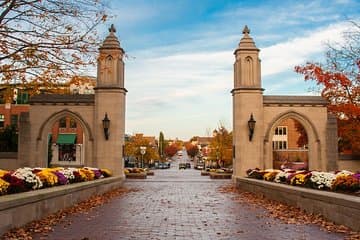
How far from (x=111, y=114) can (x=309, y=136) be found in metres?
12.1

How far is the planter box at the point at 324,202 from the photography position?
891 cm

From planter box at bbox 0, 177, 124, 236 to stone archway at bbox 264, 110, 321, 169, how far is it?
13.2 metres

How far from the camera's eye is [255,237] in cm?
841

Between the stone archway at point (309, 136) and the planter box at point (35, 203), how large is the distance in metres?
A: 13.2

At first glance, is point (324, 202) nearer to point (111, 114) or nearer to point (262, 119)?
point (262, 119)

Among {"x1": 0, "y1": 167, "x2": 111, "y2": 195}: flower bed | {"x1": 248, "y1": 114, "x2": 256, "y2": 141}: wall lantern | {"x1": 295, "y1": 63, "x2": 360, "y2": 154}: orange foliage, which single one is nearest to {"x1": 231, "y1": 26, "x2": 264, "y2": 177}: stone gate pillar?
{"x1": 248, "y1": 114, "x2": 256, "y2": 141}: wall lantern

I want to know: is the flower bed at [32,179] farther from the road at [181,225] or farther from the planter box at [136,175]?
the planter box at [136,175]

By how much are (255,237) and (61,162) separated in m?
46.0

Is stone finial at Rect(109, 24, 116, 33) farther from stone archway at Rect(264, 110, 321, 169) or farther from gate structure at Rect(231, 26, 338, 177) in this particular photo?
stone archway at Rect(264, 110, 321, 169)

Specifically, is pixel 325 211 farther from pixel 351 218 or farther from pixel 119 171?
pixel 119 171

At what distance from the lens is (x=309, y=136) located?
87.6ft

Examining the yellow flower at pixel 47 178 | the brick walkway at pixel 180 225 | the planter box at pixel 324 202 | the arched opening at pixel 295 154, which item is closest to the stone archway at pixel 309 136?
the arched opening at pixel 295 154

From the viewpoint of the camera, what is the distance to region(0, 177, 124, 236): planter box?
854 centimetres

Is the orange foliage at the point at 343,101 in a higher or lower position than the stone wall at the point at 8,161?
higher
